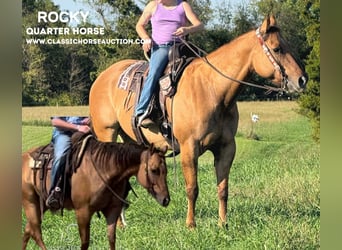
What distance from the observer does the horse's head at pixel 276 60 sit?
18.2ft

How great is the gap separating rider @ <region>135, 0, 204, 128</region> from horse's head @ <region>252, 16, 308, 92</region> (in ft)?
1.44

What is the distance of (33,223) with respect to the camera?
18.5ft

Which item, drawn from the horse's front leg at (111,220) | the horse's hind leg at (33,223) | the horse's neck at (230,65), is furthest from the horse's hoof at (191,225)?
the horse's hind leg at (33,223)

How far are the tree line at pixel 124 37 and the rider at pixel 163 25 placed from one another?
55 millimetres

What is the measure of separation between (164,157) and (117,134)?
0.46 metres

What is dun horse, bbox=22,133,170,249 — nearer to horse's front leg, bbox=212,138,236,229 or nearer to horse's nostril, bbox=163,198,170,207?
horse's nostril, bbox=163,198,170,207

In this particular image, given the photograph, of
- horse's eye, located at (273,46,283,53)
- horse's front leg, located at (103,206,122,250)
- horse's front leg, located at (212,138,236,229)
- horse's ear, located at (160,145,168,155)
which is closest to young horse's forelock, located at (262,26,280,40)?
horse's eye, located at (273,46,283,53)

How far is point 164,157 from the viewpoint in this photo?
5.49 m

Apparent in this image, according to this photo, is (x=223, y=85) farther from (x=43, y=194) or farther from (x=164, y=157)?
(x=43, y=194)

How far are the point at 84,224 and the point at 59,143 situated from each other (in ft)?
1.92

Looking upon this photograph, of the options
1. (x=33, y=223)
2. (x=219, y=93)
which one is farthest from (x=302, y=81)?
(x=33, y=223)

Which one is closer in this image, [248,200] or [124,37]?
[124,37]

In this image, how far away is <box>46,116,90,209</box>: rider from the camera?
5.55m

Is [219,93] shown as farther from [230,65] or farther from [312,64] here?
[312,64]
